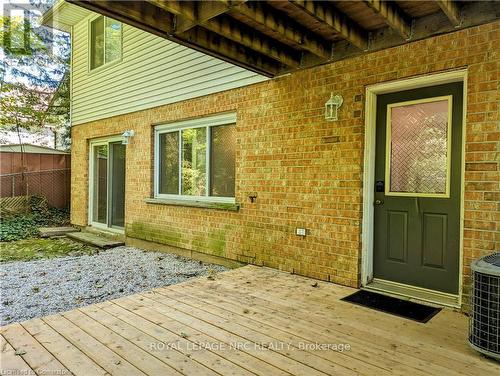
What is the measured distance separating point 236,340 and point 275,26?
103 inches

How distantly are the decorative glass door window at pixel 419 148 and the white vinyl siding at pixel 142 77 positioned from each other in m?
1.94

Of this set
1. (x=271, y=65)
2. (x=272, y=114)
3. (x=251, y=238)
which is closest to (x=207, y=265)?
(x=251, y=238)

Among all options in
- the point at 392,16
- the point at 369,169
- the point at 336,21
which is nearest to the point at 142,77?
the point at 336,21

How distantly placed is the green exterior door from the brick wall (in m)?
0.21

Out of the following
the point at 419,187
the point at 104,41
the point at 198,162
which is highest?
the point at 104,41

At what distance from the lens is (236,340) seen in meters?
2.47

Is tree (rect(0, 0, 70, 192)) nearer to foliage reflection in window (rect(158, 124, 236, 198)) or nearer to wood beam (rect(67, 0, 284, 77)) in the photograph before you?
foliage reflection in window (rect(158, 124, 236, 198))

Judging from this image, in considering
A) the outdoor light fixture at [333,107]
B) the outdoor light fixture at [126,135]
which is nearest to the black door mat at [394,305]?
the outdoor light fixture at [333,107]

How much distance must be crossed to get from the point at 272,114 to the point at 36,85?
11252mm

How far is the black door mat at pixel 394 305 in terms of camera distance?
2941 millimetres

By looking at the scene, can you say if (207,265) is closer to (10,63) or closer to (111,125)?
(111,125)

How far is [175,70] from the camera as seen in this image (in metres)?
5.94

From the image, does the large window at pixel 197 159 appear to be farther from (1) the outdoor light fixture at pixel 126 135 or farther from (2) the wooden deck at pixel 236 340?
(2) the wooden deck at pixel 236 340

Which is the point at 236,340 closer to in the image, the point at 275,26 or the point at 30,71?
the point at 275,26
